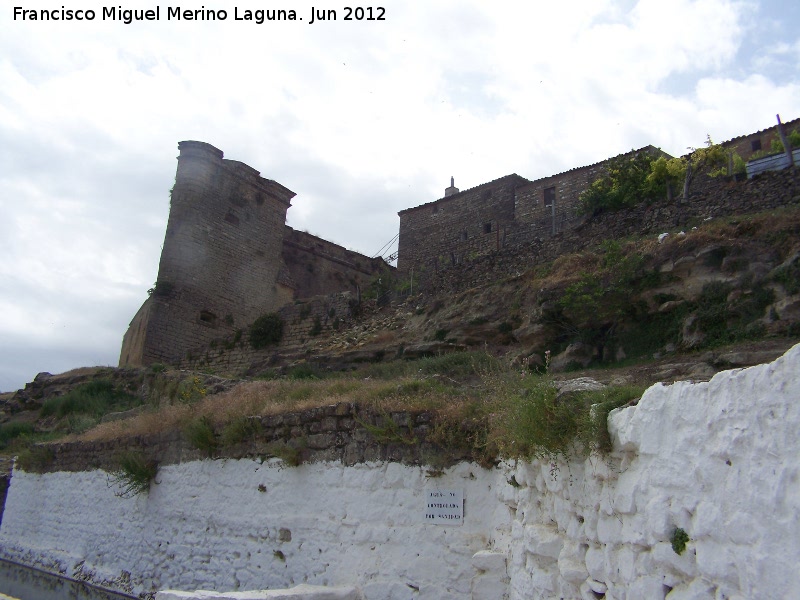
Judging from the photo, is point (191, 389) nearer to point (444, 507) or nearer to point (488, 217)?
point (444, 507)

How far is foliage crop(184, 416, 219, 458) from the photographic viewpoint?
961 cm

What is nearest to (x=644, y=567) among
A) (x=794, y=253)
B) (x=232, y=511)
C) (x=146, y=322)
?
(x=232, y=511)

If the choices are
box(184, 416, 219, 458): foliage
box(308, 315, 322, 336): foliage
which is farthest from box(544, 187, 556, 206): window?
box(184, 416, 219, 458): foliage

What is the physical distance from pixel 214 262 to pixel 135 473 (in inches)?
731

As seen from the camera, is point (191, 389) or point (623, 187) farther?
point (623, 187)

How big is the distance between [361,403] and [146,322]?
66.7 ft

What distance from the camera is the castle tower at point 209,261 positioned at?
2655cm

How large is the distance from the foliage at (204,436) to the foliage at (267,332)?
48.4ft

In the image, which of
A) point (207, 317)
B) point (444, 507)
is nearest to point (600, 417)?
point (444, 507)

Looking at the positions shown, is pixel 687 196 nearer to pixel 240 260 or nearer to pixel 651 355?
pixel 651 355

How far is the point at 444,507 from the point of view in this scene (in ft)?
23.1

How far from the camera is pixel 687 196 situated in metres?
17.7

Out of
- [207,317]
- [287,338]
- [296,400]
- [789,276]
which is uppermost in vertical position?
[207,317]

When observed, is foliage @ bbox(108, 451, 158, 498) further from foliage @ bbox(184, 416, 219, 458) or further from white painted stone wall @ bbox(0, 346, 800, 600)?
foliage @ bbox(184, 416, 219, 458)
